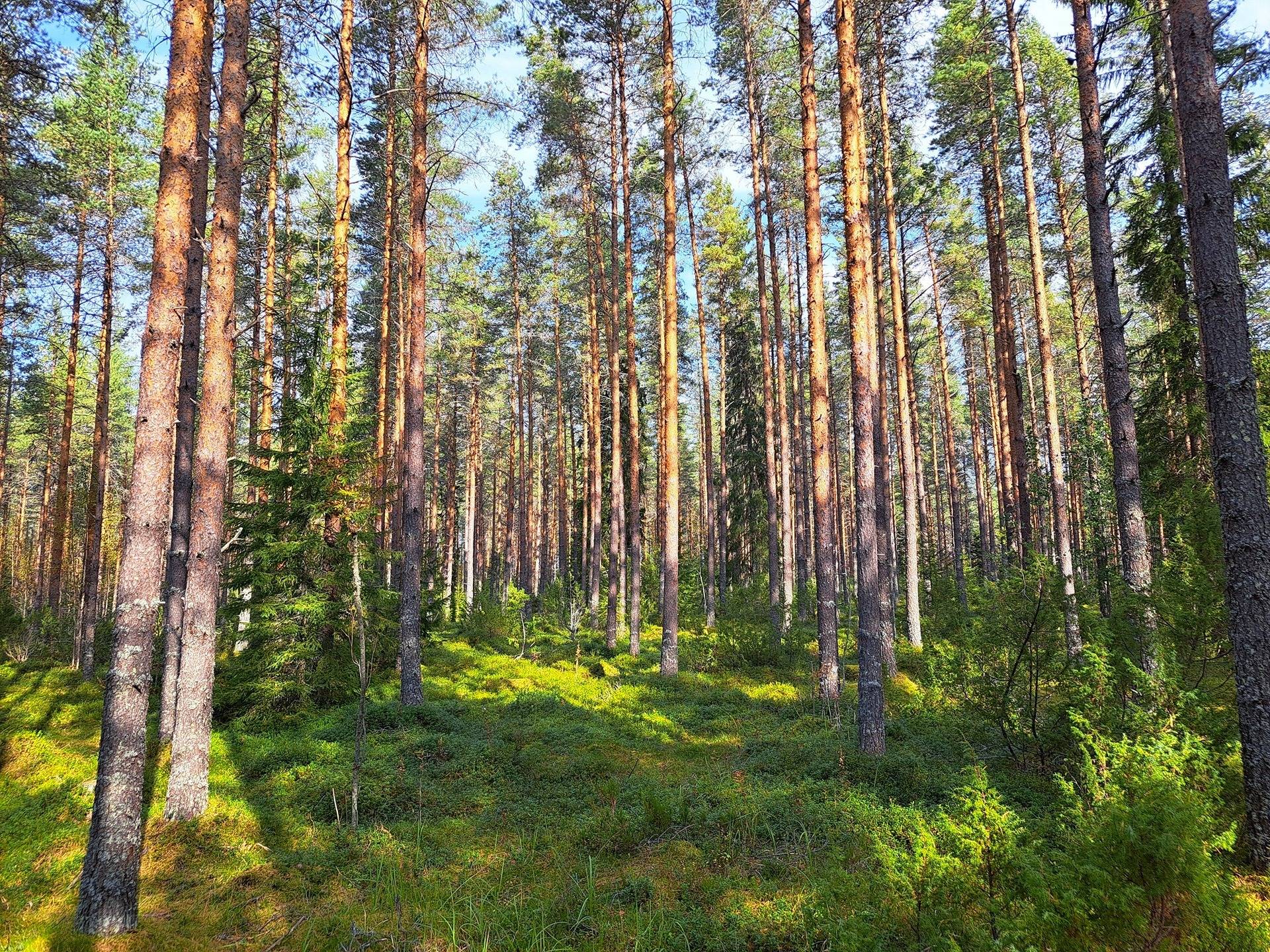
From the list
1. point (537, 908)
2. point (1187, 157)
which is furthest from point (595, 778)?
point (1187, 157)

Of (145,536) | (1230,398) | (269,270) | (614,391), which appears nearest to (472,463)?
(614,391)

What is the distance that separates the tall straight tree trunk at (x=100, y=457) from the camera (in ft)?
55.4

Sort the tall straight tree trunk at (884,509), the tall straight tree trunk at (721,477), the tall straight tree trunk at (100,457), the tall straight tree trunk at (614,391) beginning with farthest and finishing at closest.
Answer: the tall straight tree trunk at (721,477) → the tall straight tree trunk at (614,391) → the tall straight tree trunk at (100,457) → the tall straight tree trunk at (884,509)

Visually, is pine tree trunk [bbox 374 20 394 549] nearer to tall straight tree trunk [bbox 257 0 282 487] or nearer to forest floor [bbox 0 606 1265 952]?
tall straight tree trunk [bbox 257 0 282 487]

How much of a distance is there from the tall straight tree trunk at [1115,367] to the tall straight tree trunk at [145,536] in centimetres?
1110

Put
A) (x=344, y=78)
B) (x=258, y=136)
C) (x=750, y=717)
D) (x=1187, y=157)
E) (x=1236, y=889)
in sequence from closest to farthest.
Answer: (x=1236, y=889)
(x=1187, y=157)
(x=750, y=717)
(x=344, y=78)
(x=258, y=136)

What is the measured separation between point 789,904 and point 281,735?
8667 mm

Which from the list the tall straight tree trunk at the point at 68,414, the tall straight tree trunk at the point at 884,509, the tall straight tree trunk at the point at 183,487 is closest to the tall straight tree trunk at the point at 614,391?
the tall straight tree trunk at the point at 884,509

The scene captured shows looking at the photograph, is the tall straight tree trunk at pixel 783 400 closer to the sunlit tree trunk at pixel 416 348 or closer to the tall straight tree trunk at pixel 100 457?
the sunlit tree trunk at pixel 416 348

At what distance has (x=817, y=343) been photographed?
424 inches

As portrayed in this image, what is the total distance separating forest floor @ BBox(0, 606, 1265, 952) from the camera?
4.55 metres

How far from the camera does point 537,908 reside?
4766 millimetres

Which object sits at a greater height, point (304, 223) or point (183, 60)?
point (304, 223)

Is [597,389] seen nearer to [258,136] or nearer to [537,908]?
[258,136]
